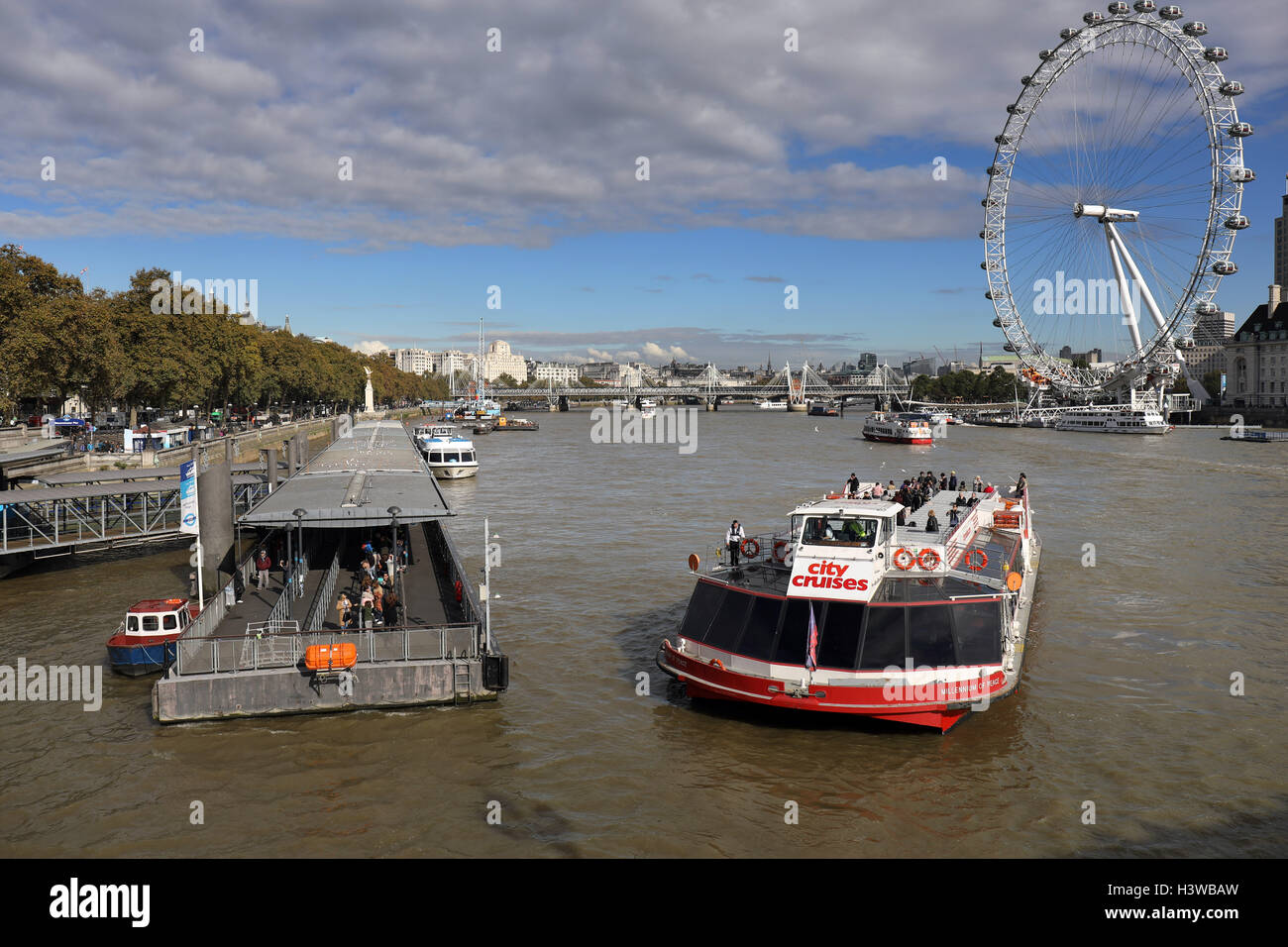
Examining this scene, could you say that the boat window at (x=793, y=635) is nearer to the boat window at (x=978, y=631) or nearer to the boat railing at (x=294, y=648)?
the boat window at (x=978, y=631)

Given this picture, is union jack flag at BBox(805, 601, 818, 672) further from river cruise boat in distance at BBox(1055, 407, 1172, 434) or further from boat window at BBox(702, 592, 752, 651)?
river cruise boat in distance at BBox(1055, 407, 1172, 434)

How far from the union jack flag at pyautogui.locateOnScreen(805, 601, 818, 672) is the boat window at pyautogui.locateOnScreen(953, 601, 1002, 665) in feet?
8.74

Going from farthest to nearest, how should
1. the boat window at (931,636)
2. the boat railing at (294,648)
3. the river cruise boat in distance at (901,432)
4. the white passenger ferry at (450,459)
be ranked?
the river cruise boat in distance at (901,432) → the white passenger ferry at (450,459) → the boat railing at (294,648) → the boat window at (931,636)

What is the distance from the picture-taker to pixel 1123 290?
117500 mm

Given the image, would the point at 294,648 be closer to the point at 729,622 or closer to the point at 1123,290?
the point at 729,622

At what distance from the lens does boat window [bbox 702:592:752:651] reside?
18.0 metres

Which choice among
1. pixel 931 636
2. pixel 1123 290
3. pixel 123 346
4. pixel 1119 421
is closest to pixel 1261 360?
pixel 1119 421

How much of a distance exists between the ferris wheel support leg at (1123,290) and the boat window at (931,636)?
375ft

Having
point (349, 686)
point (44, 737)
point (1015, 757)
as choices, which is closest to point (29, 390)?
point (44, 737)

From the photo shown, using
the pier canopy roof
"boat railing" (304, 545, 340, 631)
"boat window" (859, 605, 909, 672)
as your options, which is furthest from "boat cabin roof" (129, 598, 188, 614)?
"boat window" (859, 605, 909, 672)

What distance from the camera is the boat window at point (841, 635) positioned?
1698 cm

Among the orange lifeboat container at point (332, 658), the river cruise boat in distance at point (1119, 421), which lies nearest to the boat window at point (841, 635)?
the orange lifeboat container at point (332, 658)
